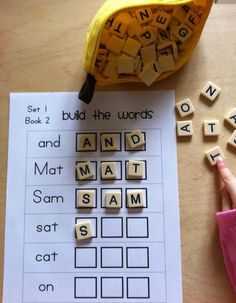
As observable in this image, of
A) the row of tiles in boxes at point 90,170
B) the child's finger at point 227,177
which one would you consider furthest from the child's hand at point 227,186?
the row of tiles in boxes at point 90,170

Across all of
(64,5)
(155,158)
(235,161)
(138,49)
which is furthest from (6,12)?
(235,161)

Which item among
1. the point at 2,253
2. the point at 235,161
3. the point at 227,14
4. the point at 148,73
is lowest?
the point at 2,253

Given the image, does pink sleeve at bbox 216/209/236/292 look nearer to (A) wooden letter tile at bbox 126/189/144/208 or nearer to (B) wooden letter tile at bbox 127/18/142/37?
(A) wooden letter tile at bbox 126/189/144/208

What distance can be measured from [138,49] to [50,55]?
161 millimetres

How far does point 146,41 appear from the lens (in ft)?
2.22

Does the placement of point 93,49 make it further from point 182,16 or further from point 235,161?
point 235,161

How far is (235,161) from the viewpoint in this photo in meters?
0.67

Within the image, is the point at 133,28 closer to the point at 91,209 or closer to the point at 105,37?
the point at 105,37

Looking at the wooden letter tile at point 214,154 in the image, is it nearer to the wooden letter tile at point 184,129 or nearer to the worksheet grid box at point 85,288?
the wooden letter tile at point 184,129

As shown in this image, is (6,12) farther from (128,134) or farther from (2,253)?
(2,253)

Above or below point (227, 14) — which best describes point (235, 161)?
below

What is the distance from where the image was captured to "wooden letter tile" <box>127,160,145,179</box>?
0.67 meters

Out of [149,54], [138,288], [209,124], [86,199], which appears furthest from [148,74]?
[138,288]

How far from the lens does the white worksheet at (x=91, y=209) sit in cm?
65
